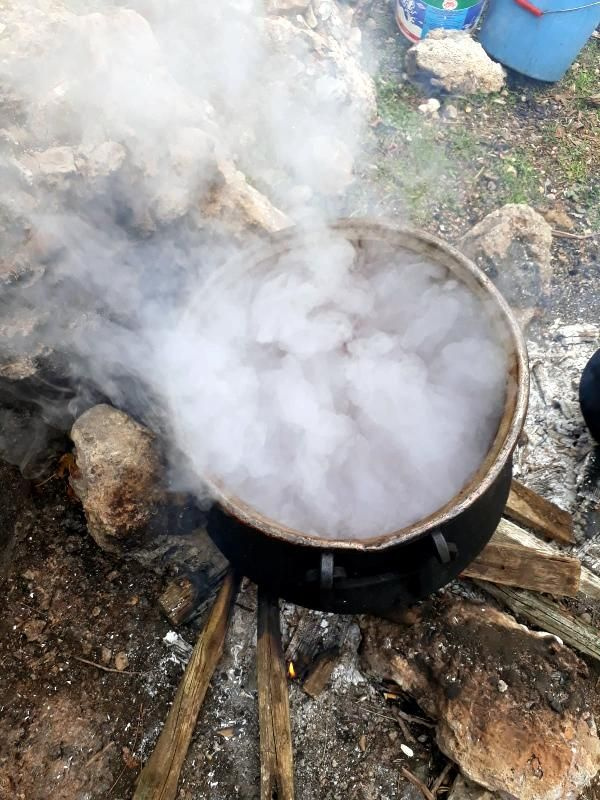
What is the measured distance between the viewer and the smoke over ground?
7.62ft

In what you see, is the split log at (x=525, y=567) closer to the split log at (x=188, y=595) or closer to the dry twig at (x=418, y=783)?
the dry twig at (x=418, y=783)

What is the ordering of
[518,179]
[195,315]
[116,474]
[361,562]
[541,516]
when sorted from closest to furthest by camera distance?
[361,562], [195,315], [116,474], [541,516], [518,179]

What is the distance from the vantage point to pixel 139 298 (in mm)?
2998

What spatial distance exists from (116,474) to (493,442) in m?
1.69

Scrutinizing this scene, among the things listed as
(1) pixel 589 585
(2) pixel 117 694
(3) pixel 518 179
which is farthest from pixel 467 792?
(3) pixel 518 179

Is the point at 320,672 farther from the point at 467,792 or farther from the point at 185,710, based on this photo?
the point at 467,792

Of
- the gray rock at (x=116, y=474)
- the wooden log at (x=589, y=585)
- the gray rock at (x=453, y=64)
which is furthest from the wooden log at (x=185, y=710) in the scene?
the gray rock at (x=453, y=64)

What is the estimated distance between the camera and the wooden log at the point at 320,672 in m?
2.68

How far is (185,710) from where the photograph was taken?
253 cm

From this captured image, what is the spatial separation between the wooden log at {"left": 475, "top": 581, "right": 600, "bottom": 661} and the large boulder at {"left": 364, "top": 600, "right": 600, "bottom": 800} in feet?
0.44

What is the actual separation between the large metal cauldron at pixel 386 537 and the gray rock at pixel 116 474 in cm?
57

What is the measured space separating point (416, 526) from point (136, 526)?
153 centimetres

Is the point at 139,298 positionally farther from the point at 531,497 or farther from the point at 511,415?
the point at 531,497

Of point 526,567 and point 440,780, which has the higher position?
point 526,567
